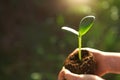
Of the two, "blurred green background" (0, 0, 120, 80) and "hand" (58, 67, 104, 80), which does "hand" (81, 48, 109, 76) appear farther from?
"blurred green background" (0, 0, 120, 80)

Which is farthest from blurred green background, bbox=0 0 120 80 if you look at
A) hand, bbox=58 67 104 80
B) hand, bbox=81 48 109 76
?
hand, bbox=58 67 104 80

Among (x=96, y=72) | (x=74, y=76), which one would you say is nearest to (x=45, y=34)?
(x=96, y=72)

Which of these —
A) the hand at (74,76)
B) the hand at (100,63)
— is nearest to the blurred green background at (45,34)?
the hand at (100,63)

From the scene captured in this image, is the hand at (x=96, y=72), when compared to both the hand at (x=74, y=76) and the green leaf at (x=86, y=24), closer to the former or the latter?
the hand at (x=74, y=76)

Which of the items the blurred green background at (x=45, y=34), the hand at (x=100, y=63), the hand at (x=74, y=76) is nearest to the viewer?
the hand at (x=74, y=76)

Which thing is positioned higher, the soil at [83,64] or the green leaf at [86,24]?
the green leaf at [86,24]

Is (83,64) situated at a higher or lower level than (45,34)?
higher

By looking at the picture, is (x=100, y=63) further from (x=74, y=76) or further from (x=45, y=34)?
(x=45, y=34)

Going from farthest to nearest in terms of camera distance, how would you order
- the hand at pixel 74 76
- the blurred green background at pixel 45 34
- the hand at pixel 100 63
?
the blurred green background at pixel 45 34 < the hand at pixel 100 63 < the hand at pixel 74 76
